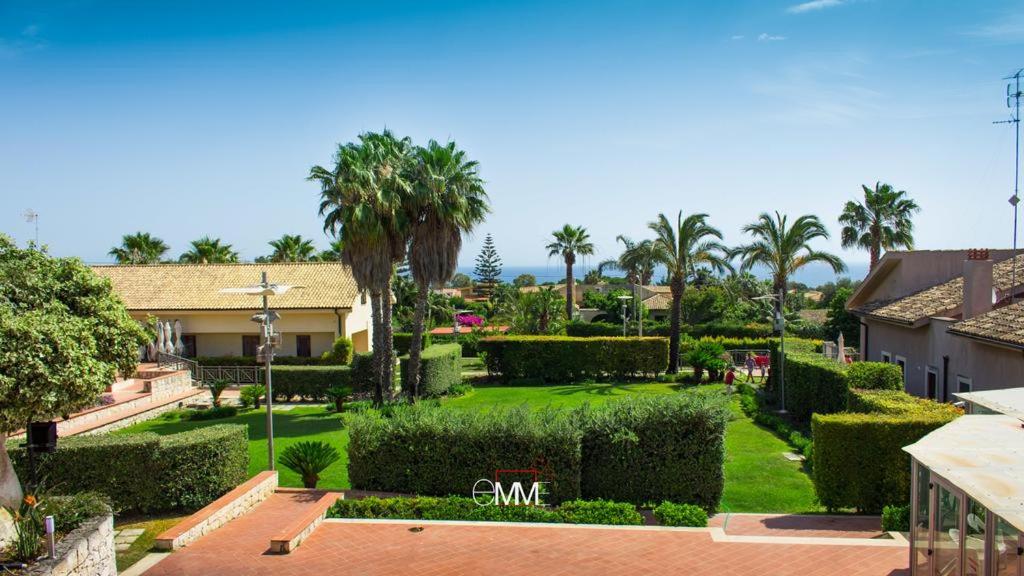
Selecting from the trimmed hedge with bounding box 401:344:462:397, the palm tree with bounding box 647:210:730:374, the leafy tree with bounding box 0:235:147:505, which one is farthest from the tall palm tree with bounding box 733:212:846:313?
the leafy tree with bounding box 0:235:147:505

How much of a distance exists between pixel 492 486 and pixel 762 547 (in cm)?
493

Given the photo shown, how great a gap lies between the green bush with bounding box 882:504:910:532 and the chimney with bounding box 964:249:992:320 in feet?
26.3

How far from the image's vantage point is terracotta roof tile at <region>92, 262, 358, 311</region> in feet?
112

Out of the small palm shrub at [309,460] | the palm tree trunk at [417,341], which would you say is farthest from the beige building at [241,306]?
the small palm shrub at [309,460]

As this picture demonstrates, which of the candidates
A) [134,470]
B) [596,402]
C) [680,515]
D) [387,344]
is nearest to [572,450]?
[680,515]

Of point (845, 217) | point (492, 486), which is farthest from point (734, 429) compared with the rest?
point (845, 217)

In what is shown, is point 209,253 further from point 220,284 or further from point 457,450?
point 457,450

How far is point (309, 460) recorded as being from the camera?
1428 cm

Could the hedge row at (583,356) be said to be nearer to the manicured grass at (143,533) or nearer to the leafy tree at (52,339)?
the manicured grass at (143,533)

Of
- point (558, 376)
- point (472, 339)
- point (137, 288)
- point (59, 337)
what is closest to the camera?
point (59, 337)

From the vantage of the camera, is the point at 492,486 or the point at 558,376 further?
the point at 558,376

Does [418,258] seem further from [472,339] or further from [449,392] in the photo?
[472,339]

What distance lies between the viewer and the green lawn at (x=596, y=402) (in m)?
14.1

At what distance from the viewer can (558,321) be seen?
41969 mm
